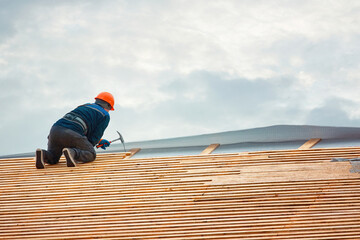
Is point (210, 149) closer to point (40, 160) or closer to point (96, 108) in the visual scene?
point (96, 108)

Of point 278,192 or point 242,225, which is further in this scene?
point 278,192

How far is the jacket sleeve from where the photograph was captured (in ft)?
19.6

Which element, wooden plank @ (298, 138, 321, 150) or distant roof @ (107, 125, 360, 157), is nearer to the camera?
wooden plank @ (298, 138, 321, 150)

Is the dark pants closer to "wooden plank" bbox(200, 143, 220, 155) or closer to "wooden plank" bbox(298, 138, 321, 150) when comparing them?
"wooden plank" bbox(200, 143, 220, 155)

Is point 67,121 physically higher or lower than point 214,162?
higher

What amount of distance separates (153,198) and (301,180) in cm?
116

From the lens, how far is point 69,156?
5418 millimetres

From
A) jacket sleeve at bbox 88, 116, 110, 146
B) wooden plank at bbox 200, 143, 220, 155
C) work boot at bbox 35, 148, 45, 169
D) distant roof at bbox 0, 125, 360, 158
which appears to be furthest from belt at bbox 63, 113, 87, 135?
wooden plank at bbox 200, 143, 220, 155

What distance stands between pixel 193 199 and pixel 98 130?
223 centimetres

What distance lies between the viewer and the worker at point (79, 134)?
556 centimetres

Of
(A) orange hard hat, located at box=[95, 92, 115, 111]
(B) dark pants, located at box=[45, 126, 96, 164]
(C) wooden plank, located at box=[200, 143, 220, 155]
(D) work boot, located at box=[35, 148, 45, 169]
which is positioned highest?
(A) orange hard hat, located at box=[95, 92, 115, 111]

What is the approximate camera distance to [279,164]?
4.73 meters

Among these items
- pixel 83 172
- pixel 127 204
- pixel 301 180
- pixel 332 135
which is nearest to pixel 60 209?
pixel 127 204

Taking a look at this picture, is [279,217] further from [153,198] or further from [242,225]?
[153,198]
